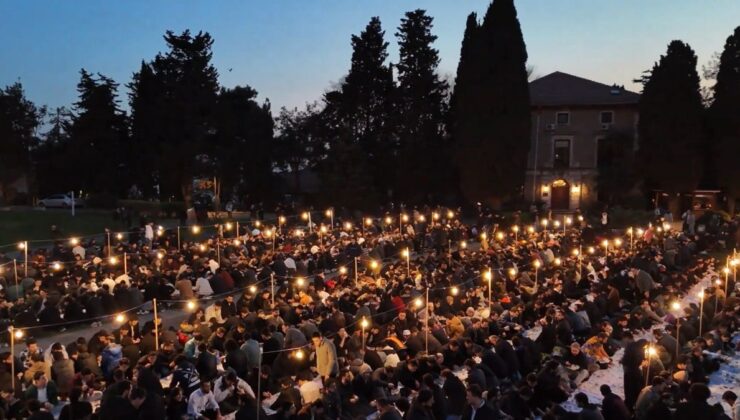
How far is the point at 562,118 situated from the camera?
44156 millimetres

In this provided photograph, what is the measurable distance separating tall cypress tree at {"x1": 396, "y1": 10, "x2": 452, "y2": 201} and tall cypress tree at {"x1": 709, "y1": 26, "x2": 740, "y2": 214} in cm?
1613

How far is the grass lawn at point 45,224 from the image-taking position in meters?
31.3

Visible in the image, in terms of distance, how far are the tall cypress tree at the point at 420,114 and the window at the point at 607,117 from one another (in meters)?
10.7

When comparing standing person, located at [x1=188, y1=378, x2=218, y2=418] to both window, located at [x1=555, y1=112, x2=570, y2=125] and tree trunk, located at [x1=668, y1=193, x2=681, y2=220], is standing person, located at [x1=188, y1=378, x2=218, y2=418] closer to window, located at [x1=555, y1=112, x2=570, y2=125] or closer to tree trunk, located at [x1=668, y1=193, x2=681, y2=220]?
tree trunk, located at [x1=668, y1=193, x2=681, y2=220]

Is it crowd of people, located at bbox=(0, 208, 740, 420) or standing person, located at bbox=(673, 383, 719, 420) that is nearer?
standing person, located at bbox=(673, 383, 719, 420)

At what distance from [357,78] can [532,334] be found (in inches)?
1354

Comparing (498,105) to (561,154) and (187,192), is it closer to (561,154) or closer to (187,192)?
(561,154)

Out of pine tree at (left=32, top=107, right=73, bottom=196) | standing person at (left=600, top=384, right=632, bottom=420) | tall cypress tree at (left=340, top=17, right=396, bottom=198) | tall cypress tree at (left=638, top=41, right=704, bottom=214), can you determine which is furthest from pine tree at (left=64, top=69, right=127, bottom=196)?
standing person at (left=600, top=384, right=632, bottom=420)

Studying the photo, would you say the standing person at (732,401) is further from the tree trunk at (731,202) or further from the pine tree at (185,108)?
the pine tree at (185,108)

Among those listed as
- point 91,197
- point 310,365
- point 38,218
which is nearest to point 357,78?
point 91,197

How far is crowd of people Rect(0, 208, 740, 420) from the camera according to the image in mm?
8711

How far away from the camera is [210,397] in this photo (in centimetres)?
874

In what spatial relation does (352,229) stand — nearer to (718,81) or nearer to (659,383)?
(659,383)

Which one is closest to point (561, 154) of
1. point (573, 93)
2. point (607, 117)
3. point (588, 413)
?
point (607, 117)
